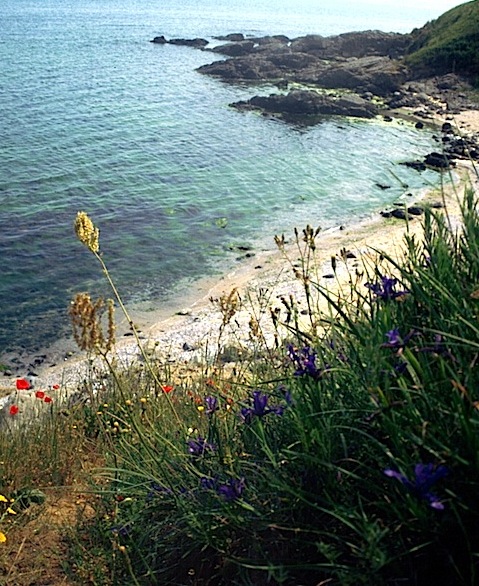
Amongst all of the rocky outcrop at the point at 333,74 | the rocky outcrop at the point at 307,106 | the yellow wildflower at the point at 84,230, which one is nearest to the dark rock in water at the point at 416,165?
the rocky outcrop at the point at 333,74

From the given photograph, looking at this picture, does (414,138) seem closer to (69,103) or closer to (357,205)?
(357,205)

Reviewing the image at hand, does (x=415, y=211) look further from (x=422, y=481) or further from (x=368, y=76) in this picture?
(x=368, y=76)

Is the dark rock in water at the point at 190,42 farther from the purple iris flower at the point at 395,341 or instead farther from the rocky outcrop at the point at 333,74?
the purple iris flower at the point at 395,341

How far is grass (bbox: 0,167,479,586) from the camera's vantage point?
242 centimetres

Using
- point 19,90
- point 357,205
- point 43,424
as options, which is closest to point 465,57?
point 357,205

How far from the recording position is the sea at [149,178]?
1588cm

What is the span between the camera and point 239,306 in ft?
39.4

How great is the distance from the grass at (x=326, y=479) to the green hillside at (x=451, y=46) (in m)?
35.3

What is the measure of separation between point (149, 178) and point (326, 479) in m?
21.3

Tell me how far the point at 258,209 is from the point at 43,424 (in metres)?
15.8

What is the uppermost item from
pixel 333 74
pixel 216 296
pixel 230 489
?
pixel 333 74

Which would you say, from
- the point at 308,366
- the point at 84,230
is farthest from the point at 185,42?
the point at 308,366

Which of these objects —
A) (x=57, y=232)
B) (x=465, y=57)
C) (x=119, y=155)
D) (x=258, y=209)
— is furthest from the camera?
(x=465, y=57)

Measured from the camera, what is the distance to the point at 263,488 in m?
2.96
